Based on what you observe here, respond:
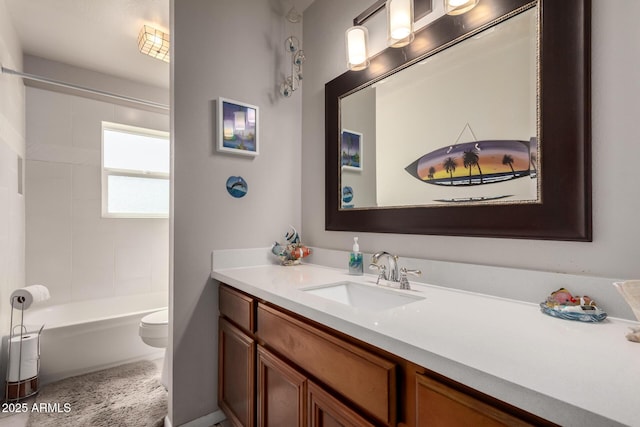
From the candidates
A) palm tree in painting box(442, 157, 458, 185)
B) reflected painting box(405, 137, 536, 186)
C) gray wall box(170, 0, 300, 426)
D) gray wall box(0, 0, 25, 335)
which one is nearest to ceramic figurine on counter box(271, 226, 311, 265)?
gray wall box(170, 0, 300, 426)

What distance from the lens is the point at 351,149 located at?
166cm

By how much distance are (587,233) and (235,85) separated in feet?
5.90

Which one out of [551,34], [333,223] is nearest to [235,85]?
[333,223]

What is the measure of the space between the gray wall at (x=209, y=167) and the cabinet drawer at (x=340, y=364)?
687mm

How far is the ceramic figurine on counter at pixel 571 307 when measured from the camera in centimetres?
77

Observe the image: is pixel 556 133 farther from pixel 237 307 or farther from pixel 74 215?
pixel 74 215

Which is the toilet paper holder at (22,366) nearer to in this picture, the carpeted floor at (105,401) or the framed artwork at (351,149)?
the carpeted floor at (105,401)

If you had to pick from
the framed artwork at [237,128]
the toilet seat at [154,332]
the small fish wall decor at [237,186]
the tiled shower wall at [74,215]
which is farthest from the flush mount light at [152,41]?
the toilet seat at [154,332]

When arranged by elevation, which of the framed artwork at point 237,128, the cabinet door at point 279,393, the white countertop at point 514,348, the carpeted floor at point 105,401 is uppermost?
the framed artwork at point 237,128

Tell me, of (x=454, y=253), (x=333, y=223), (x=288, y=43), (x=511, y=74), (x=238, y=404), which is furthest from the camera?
(x=288, y=43)

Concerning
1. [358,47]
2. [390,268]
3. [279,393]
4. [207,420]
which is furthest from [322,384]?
[358,47]

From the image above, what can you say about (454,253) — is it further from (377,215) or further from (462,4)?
(462,4)

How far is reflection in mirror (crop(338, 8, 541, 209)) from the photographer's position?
0.98 metres

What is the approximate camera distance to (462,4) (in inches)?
42.1
